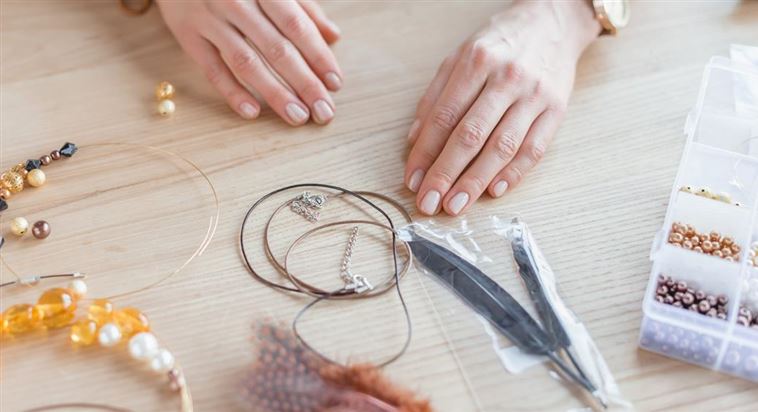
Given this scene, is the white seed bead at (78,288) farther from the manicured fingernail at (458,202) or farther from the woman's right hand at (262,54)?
the manicured fingernail at (458,202)

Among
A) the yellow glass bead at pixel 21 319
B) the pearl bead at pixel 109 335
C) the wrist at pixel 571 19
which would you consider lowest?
the yellow glass bead at pixel 21 319

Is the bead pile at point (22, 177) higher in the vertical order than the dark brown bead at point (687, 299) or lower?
lower

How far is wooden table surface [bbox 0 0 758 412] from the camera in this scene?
2.85 ft

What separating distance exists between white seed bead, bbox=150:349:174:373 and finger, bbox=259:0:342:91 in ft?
1.60

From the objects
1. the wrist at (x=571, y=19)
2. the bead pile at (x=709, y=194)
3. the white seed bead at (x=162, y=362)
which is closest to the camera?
the white seed bead at (x=162, y=362)

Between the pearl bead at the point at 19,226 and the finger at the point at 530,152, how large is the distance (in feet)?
1.95

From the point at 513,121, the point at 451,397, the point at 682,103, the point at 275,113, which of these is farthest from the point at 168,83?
the point at 682,103

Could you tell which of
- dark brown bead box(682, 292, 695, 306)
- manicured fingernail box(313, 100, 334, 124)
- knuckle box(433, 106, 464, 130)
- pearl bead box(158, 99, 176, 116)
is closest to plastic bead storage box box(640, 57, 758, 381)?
dark brown bead box(682, 292, 695, 306)

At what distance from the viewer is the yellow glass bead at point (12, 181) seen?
104 centimetres

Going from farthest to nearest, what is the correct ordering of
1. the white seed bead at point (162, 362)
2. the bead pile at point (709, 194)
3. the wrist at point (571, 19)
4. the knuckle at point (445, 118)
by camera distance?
the wrist at point (571, 19) → the knuckle at point (445, 118) → the bead pile at point (709, 194) → the white seed bead at point (162, 362)

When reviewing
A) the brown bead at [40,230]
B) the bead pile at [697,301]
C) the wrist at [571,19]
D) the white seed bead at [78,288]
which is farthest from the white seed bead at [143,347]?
the wrist at [571,19]

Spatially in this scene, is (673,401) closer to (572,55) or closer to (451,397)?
(451,397)

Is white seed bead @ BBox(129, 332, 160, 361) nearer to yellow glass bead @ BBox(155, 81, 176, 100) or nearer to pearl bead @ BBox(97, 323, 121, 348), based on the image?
pearl bead @ BBox(97, 323, 121, 348)

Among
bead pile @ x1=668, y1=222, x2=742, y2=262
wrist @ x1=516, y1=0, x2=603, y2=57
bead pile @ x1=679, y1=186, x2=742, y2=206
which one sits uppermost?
wrist @ x1=516, y1=0, x2=603, y2=57
